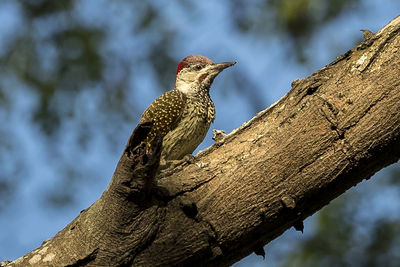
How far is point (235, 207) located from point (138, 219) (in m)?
0.47

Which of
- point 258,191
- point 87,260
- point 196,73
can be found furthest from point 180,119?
point 87,260

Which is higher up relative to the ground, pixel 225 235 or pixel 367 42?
pixel 367 42

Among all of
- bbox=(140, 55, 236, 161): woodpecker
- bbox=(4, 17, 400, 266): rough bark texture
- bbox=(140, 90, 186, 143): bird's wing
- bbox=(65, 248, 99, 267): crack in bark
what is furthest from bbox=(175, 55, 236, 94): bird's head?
bbox=(65, 248, 99, 267): crack in bark

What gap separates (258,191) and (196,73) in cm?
279

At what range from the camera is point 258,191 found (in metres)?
2.71

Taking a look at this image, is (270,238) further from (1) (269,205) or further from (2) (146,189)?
(2) (146,189)

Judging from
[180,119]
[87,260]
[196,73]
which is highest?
[196,73]

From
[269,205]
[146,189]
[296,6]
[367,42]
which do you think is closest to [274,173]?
[269,205]

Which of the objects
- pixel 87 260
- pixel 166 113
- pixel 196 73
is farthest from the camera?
pixel 196 73

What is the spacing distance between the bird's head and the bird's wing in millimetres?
492

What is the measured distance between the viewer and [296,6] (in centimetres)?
596

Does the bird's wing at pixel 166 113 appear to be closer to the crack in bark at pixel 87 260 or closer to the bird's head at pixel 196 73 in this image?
the bird's head at pixel 196 73

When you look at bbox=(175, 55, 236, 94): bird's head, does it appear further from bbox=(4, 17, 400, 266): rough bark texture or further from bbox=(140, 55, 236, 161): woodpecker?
bbox=(4, 17, 400, 266): rough bark texture

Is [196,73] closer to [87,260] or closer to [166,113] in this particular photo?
[166,113]
